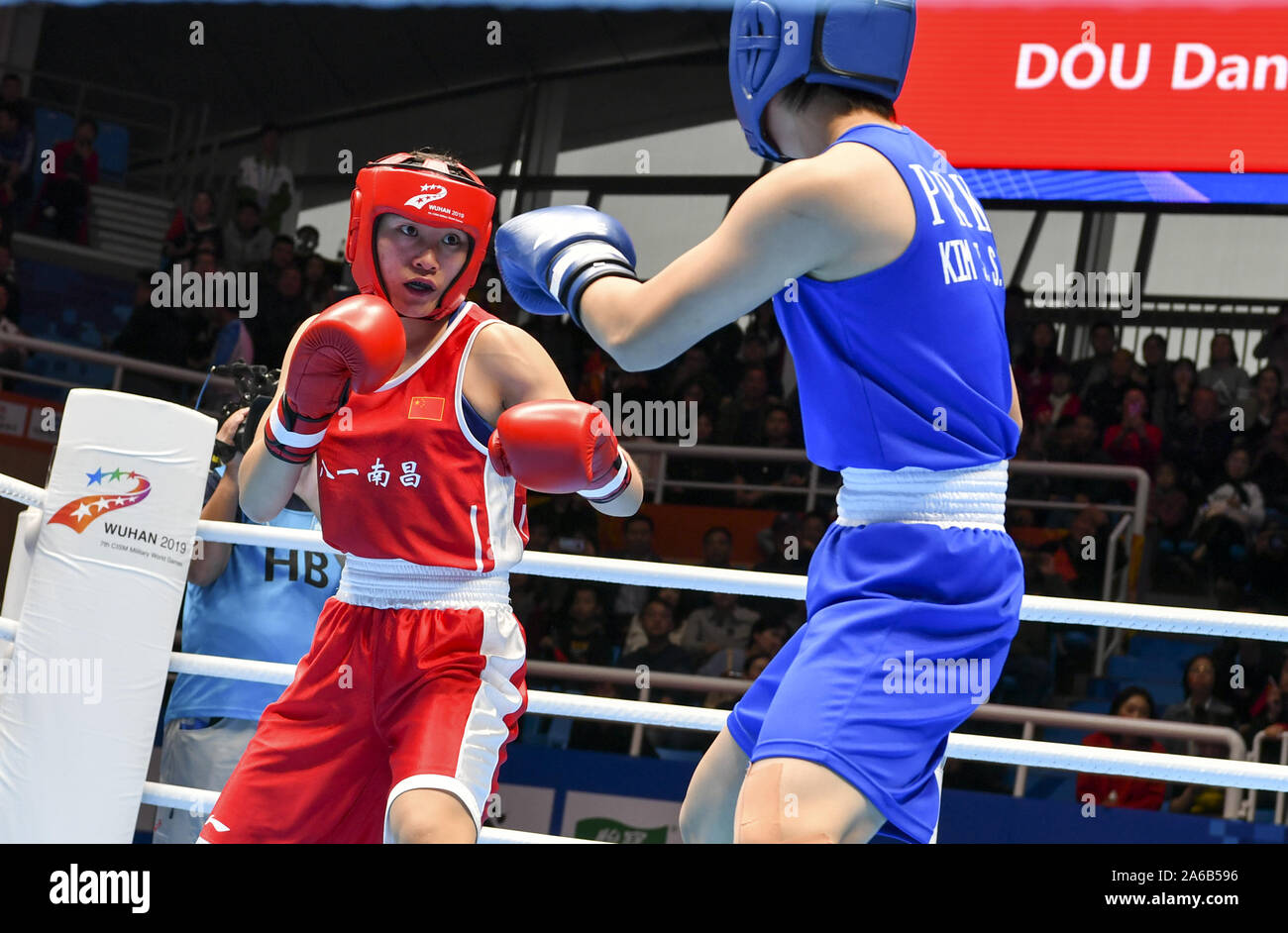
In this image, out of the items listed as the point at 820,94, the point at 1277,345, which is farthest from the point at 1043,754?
the point at 1277,345

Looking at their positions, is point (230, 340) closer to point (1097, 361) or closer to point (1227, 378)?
point (1097, 361)

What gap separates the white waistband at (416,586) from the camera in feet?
7.48

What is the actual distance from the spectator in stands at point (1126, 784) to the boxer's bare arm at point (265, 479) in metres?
3.63

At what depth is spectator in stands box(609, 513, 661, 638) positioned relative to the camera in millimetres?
7223

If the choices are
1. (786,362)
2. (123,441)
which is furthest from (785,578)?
(786,362)

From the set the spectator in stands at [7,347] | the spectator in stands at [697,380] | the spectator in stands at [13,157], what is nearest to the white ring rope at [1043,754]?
the spectator in stands at [7,347]

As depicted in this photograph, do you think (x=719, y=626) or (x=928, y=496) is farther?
(x=719, y=626)

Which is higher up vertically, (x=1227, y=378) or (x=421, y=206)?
(x=1227, y=378)

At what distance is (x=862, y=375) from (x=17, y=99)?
9717mm

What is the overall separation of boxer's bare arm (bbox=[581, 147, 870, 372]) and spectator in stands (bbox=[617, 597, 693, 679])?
4939 millimetres

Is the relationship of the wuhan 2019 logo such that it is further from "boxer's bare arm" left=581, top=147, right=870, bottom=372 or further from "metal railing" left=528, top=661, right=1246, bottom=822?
"metal railing" left=528, top=661, right=1246, bottom=822

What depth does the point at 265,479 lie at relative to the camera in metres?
2.44

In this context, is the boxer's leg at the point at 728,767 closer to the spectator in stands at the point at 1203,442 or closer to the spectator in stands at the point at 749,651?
the spectator in stands at the point at 749,651
